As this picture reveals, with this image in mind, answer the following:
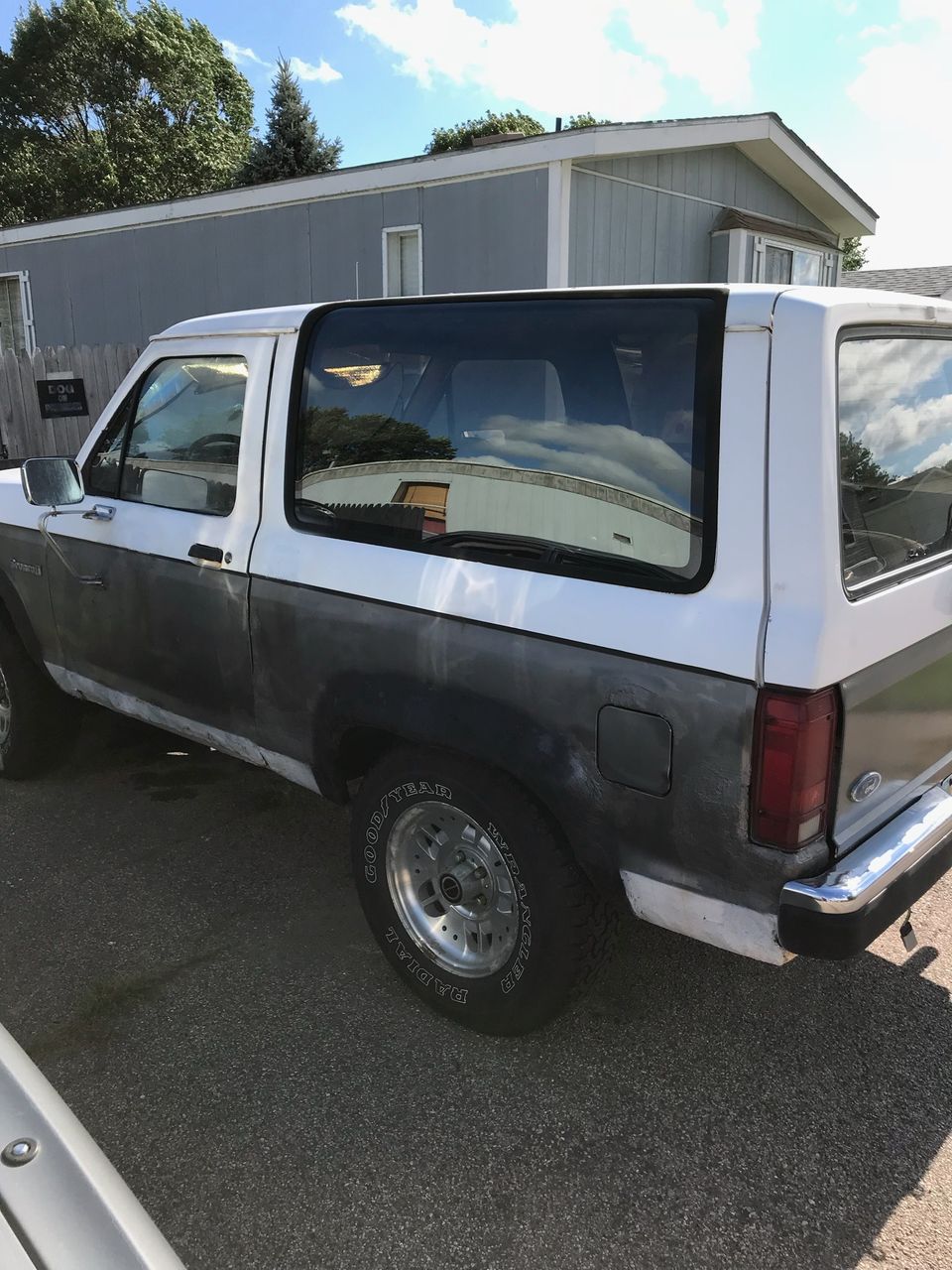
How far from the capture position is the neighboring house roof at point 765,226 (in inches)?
444

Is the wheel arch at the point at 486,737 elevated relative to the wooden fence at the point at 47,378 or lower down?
lower down

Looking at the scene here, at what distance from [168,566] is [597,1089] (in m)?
2.12

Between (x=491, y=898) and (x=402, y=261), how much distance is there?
9.38 meters

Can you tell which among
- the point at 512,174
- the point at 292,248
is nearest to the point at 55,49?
the point at 292,248

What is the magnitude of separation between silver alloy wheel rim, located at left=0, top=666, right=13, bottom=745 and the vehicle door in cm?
Result: 52

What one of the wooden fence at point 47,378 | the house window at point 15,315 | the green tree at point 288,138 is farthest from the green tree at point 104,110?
the wooden fence at point 47,378

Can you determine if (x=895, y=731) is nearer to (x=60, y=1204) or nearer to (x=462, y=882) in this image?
(x=462, y=882)

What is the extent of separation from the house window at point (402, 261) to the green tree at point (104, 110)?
27.0 meters

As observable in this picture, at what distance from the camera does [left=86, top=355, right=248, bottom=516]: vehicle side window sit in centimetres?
311

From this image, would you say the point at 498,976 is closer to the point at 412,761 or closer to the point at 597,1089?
the point at 597,1089

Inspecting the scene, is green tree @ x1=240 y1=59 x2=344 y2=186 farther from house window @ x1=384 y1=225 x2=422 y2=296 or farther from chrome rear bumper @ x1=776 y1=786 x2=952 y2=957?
chrome rear bumper @ x1=776 y1=786 x2=952 y2=957

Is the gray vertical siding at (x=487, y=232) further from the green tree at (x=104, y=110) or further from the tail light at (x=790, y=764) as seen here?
the green tree at (x=104, y=110)

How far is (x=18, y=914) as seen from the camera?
10.7 ft

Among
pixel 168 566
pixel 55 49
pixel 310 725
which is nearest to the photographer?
pixel 310 725
